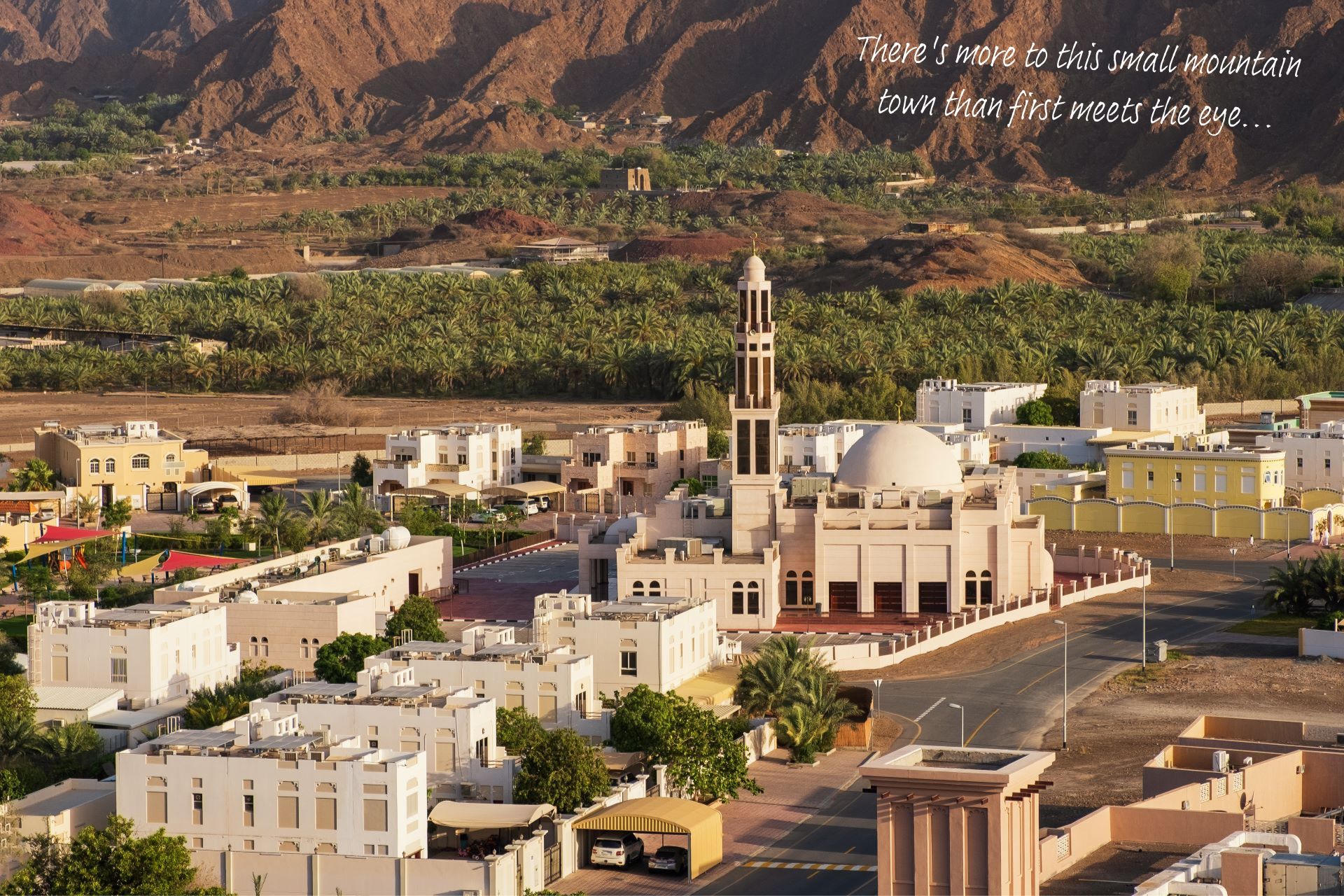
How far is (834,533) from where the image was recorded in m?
56.7

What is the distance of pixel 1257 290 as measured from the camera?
126m

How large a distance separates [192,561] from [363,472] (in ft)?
57.5

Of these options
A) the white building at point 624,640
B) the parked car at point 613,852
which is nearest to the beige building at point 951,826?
the parked car at point 613,852

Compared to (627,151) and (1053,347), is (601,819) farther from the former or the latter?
(627,151)

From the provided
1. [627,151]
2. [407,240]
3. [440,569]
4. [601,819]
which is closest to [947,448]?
[440,569]

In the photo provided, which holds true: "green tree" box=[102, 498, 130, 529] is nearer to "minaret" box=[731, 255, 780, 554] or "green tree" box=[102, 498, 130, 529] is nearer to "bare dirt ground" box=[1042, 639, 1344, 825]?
"minaret" box=[731, 255, 780, 554]

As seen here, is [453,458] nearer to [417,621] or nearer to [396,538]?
[396,538]

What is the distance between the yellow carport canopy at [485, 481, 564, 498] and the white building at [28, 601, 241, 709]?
29.0 metres

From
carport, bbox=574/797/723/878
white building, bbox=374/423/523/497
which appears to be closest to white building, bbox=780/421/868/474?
white building, bbox=374/423/523/497

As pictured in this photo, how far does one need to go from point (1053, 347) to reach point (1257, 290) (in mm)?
34565

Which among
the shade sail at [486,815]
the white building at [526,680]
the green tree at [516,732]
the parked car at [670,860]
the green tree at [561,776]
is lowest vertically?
the parked car at [670,860]

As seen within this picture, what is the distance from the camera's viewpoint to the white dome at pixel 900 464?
5778 cm

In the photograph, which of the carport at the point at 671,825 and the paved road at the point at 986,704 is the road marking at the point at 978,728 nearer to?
the paved road at the point at 986,704

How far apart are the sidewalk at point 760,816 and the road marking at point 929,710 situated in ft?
9.13
